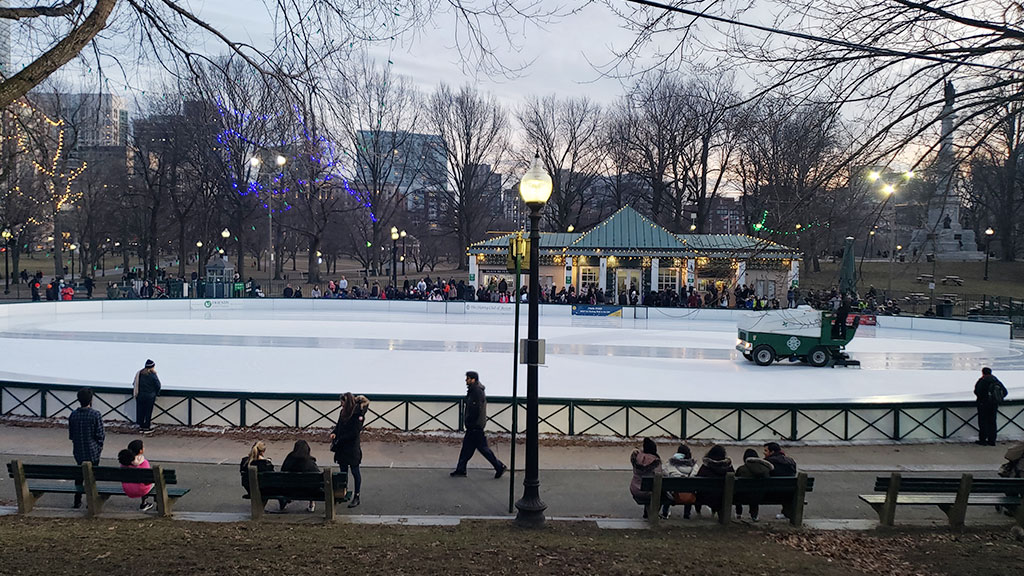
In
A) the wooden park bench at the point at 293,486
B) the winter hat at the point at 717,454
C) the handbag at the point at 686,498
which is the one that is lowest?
the handbag at the point at 686,498

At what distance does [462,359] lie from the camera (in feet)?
69.8

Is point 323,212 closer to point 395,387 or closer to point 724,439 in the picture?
point 395,387

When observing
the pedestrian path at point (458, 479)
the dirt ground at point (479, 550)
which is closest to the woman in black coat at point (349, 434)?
the pedestrian path at point (458, 479)

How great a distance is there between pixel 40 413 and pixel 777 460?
12.2 metres

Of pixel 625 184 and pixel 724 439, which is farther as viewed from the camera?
pixel 625 184

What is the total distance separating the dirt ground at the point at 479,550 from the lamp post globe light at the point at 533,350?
329 millimetres

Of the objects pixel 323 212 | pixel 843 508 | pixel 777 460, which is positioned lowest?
pixel 843 508

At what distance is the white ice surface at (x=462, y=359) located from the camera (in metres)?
16.8

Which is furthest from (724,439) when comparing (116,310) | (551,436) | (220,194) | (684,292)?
(220,194)

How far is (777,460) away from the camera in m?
8.44

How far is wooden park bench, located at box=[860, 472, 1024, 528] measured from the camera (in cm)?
761

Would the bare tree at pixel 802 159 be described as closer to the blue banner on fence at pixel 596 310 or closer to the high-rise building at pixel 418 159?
the blue banner on fence at pixel 596 310

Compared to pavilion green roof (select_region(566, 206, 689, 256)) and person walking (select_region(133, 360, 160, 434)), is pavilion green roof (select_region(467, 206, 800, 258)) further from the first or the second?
person walking (select_region(133, 360, 160, 434))

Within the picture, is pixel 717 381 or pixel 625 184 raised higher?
pixel 625 184
